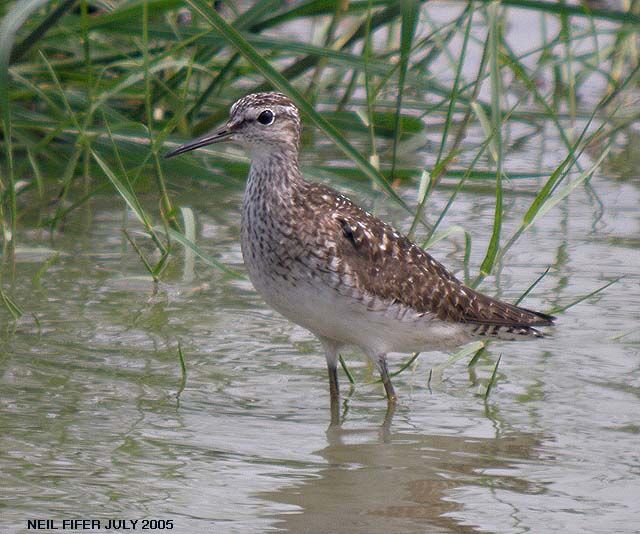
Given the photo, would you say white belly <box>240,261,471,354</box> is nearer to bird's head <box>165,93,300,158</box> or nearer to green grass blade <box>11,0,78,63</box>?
bird's head <box>165,93,300,158</box>

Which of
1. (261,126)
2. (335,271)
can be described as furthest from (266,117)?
(335,271)

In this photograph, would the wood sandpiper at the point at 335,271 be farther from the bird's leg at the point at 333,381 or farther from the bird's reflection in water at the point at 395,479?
the bird's reflection in water at the point at 395,479

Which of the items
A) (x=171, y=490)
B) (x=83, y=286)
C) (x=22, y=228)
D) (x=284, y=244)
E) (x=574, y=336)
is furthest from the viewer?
(x=22, y=228)

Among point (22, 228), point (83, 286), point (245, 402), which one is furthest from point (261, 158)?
point (22, 228)

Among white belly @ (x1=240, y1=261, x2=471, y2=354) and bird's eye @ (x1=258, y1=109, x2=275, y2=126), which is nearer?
white belly @ (x1=240, y1=261, x2=471, y2=354)

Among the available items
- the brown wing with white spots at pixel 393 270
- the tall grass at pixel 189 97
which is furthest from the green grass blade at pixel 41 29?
the brown wing with white spots at pixel 393 270

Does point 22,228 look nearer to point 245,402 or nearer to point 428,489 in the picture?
point 245,402

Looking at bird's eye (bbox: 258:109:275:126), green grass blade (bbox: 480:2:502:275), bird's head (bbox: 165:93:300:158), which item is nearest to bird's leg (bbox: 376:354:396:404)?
green grass blade (bbox: 480:2:502:275)

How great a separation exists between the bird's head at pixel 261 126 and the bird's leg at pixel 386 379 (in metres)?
1.19

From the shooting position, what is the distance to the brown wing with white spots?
636 centimetres

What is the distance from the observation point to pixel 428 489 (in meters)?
5.41

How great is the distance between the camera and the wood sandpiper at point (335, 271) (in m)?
6.23

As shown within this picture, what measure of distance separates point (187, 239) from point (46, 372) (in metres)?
1.02

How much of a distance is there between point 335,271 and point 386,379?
598 millimetres
